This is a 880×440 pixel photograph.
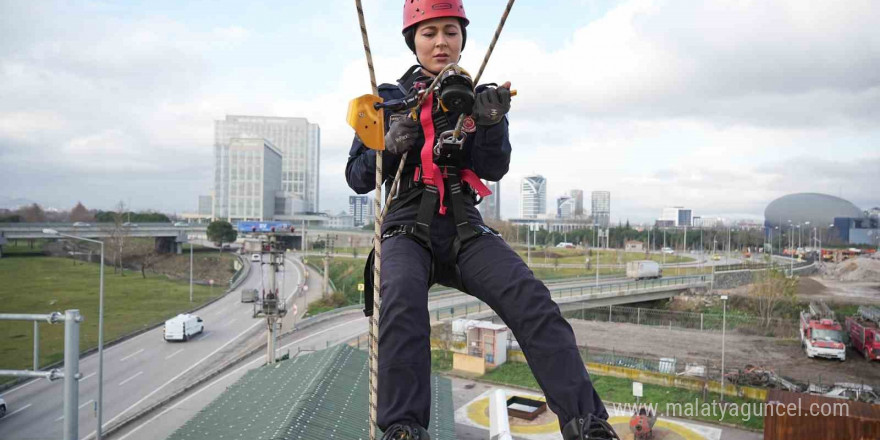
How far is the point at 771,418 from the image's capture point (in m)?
14.2

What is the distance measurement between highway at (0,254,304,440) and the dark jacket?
710 inches

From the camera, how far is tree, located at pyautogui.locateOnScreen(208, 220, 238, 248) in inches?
2419

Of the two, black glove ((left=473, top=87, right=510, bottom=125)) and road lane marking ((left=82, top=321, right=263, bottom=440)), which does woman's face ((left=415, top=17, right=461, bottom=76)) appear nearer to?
black glove ((left=473, top=87, right=510, bottom=125))

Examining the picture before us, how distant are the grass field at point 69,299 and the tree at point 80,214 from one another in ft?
26.9

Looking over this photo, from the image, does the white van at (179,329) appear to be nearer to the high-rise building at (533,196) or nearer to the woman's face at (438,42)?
the woman's face at (438,42)

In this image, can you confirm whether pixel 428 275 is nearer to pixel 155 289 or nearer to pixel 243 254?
pixel 155 289

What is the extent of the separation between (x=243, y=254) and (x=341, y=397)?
58877mm

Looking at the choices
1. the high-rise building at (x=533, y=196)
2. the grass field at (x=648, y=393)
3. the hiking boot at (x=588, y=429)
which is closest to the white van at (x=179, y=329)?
the grass field at (x=648, y=393)

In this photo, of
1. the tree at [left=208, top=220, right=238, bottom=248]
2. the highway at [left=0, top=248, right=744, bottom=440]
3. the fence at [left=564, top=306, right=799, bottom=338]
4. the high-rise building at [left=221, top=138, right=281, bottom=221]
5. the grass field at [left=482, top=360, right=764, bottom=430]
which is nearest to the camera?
the grass field at [left=482, top=360, right=764, bottom=430]

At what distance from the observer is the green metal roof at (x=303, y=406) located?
11.0 m

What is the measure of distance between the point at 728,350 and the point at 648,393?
420 inches

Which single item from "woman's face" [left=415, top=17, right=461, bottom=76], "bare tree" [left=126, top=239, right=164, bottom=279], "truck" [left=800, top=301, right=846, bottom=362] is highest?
"woman's face" [left=415, top=17, right=461, bottom=76]

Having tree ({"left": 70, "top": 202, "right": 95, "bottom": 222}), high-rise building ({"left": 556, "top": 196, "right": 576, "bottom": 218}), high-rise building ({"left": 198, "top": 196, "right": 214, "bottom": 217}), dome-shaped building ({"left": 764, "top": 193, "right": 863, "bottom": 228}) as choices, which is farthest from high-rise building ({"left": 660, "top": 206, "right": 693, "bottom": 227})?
tree ({"left": 70, "top": 202, "right": 95, "bottom": 222})

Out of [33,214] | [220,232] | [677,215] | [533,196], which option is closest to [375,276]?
[33,214]
